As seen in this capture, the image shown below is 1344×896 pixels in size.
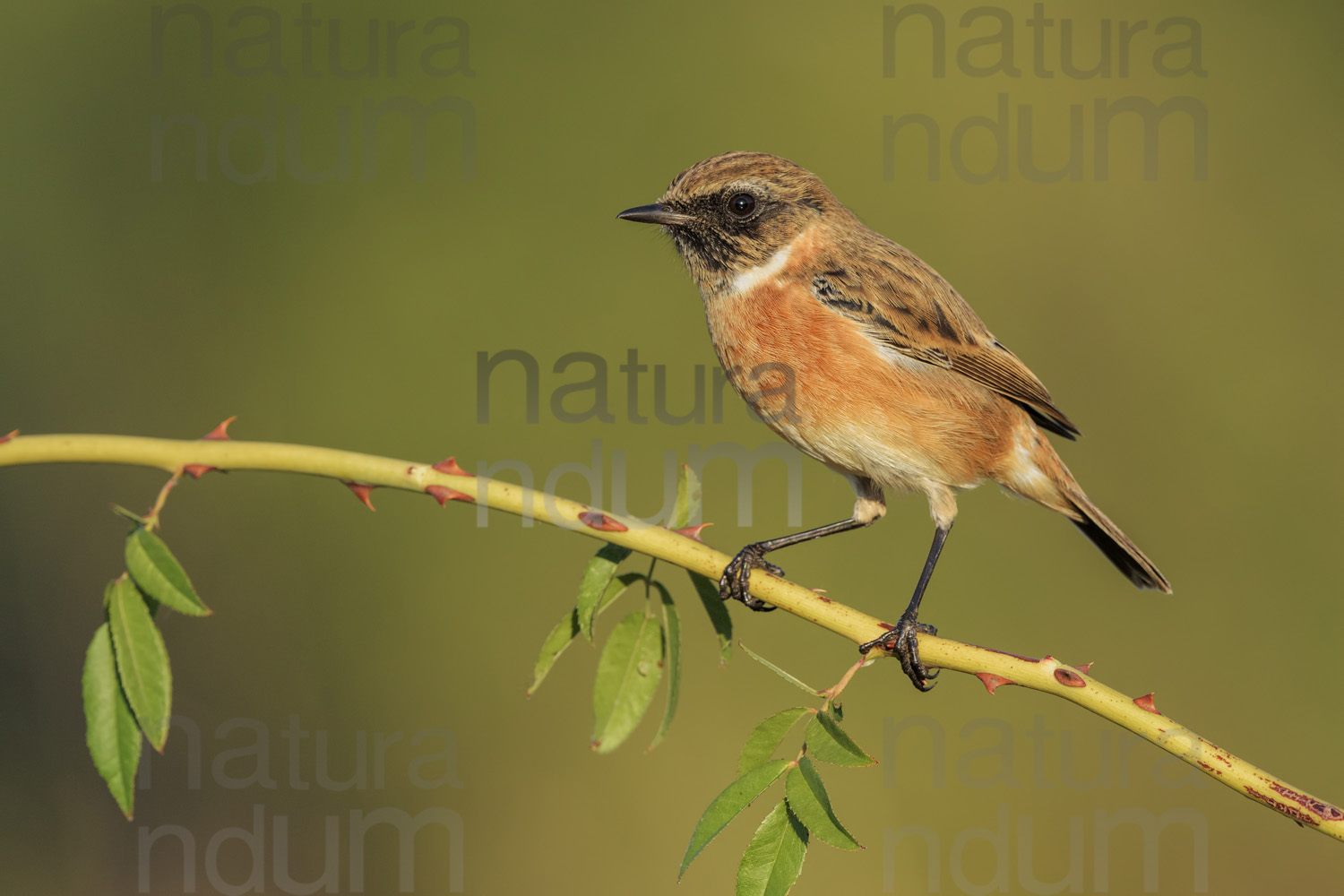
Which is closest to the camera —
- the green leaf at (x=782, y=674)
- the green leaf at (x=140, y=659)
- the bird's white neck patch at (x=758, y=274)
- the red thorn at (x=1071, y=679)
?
the green leaf at (x=782, y=674)

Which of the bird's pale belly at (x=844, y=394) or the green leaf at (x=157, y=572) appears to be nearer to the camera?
the green leaf at (x=157, y=572)

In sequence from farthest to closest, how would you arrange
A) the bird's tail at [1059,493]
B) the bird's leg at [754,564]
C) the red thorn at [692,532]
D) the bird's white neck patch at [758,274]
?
the bird's tail at [1059,493]
the bird's white neck patch at [758,274]
the bird's leg at [754,564]
the red thorn at [692,532]

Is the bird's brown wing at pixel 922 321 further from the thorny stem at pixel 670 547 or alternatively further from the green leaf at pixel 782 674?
the green leaf at pixel 782 674

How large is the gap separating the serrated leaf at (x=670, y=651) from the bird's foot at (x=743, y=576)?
0.99 ft

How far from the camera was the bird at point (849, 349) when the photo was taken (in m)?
3.19

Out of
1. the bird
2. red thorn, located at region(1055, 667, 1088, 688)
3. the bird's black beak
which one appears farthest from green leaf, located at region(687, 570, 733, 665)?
the bird's black beak

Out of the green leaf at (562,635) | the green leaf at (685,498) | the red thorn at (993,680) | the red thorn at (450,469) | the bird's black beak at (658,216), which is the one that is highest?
the bird's black beak at (658,216)

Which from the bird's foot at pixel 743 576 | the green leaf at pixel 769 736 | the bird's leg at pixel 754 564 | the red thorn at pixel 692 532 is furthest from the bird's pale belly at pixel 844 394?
the green leaf at pixel 769 736

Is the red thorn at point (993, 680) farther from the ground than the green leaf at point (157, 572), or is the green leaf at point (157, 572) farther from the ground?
the green leaf at point (157, 572)

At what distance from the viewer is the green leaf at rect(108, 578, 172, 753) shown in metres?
1.73

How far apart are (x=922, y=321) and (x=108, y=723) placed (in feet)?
8.46

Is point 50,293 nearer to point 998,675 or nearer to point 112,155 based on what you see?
point 112,155

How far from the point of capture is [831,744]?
173 cm

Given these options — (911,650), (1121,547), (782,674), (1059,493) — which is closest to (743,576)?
(911,650)
